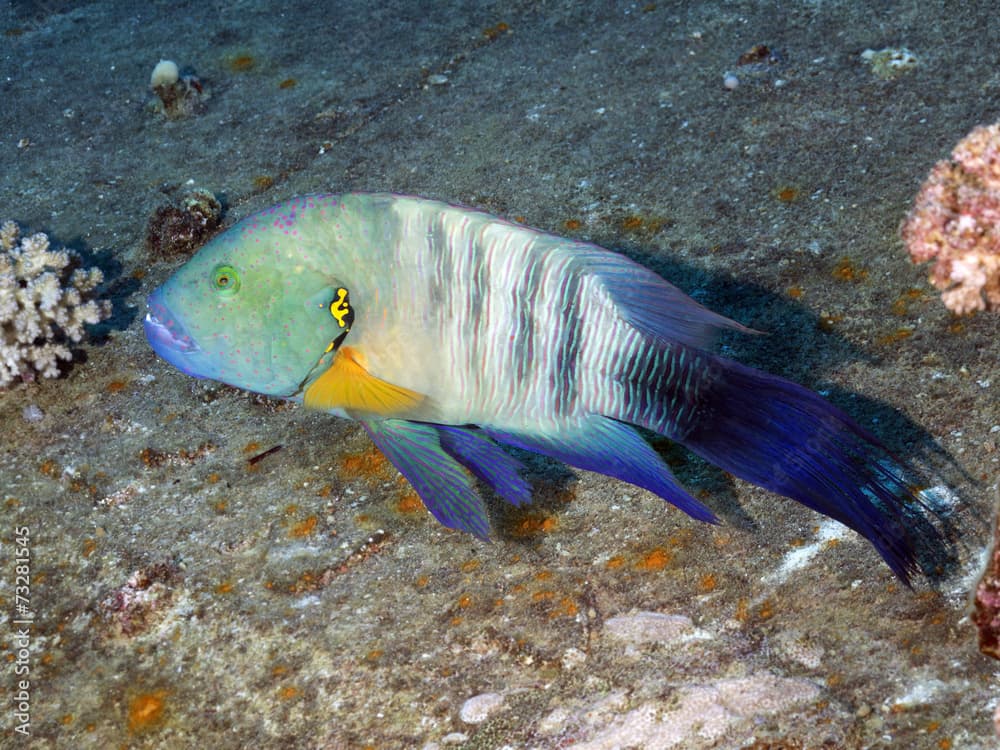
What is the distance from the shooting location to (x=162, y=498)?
3637 mm

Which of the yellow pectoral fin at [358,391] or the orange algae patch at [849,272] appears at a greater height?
the yellow pectoral fin at [358,391]

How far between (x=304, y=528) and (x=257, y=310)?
1059 millimetres

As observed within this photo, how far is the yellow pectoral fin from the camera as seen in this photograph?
106 inches

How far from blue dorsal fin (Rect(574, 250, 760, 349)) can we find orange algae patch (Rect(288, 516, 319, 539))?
1.51 m

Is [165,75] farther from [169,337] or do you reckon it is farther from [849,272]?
[849,272]

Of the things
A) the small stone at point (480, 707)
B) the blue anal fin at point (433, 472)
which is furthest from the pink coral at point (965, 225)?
the small stone at point (480, 707)

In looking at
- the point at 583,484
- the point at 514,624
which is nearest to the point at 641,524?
the point at 583,484

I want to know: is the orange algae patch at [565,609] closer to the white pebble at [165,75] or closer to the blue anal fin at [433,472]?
the blue anal fin at [433,472]

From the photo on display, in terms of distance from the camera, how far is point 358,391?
270 cm

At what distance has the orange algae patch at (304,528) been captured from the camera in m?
3.38

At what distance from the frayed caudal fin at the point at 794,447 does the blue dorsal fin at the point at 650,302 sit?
0.38 ft

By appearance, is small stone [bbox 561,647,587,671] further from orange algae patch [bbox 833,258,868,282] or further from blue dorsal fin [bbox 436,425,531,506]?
orange algae patch [bbox 833,258,868,282]

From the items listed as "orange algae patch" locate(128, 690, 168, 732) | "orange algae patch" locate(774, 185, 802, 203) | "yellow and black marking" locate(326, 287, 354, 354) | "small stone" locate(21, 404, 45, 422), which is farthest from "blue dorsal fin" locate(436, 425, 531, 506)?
"orange algae patch" locate(774, 185, 802, 203)

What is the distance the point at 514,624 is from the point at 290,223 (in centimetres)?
143
